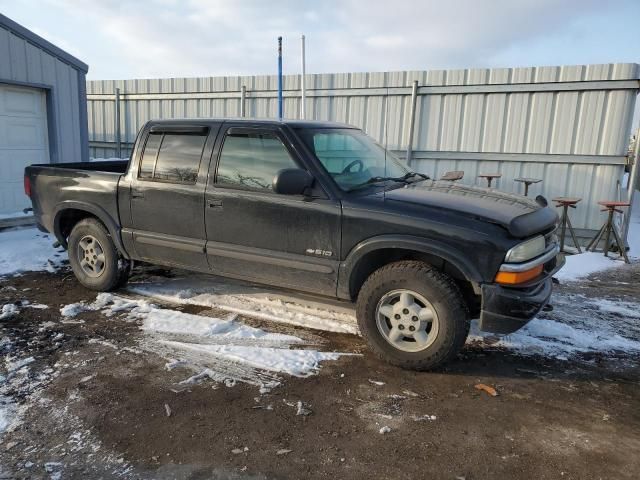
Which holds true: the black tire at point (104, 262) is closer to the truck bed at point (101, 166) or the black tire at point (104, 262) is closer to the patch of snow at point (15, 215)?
the truck bed at point (101, 166)

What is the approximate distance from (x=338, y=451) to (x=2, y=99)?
8781 millimetres

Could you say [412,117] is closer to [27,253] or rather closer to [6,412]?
[27,253]

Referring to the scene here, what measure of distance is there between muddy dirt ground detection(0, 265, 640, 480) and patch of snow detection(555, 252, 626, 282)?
2914mm

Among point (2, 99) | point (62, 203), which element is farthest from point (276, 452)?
point (2, 99)

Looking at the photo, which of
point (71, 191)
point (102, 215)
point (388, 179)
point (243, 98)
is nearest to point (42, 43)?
point (243, 98)

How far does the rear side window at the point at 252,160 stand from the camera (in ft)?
14.0

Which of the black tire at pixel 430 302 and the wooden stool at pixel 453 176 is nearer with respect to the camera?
the black tire at pixel 430 302

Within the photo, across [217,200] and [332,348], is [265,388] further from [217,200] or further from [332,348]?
[217,200]

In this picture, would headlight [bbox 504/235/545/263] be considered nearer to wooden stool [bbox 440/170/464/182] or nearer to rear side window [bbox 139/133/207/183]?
rear side window [bbox 139/133/207/183]

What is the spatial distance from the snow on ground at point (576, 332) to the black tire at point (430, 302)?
0.85 meters

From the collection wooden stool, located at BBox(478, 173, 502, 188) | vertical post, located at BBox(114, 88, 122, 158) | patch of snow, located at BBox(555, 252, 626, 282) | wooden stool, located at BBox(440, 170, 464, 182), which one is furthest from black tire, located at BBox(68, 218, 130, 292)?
vertical post, located at BBox(114, 88, 122, 158)

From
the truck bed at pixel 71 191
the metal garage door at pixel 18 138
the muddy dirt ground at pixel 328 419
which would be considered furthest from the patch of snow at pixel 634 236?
the metal garage door at pixel 18 138

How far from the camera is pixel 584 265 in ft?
24.3

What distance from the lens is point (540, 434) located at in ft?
9.95
